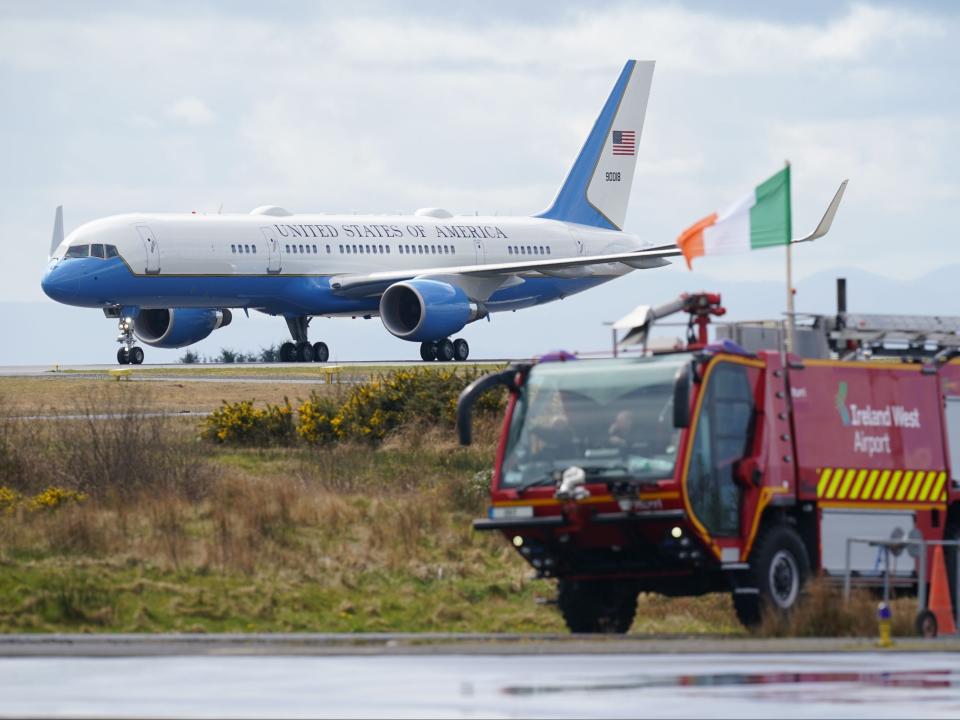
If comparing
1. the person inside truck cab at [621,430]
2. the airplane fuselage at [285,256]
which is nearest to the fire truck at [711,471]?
the person inside truck cab at [621,430]

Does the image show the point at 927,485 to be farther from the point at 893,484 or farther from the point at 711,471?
the point at 711,471

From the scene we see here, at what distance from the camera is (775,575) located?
1858 cm

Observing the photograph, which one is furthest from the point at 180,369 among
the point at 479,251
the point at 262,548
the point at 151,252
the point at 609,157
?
the point at 262,548

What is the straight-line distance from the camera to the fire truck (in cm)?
1814

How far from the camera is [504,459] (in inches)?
747

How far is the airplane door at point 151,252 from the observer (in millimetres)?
50875

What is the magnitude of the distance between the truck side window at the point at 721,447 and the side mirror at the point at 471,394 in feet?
6.36

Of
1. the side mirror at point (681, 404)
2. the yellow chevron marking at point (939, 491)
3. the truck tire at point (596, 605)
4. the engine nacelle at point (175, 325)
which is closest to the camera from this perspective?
the side mirror at point (681, 404)

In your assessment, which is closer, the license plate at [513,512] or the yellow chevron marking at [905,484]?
the license plate at [513,512]

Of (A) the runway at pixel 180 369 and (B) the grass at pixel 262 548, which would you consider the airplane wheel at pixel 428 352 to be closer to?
(A) the runway at pixel 180 369

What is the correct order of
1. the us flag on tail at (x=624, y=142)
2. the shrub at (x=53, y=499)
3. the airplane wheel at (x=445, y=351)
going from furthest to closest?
the us flag on tail at (x=624, y=142)
the airplane wheel at (x=445, y=351)
the shrub at (x=53, y=499)

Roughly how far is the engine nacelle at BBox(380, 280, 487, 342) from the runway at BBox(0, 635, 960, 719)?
35.7 meters

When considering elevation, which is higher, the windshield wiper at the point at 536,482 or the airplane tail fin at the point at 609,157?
the airplane tail fin at the point at 609,157

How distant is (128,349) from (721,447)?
37371 mm
